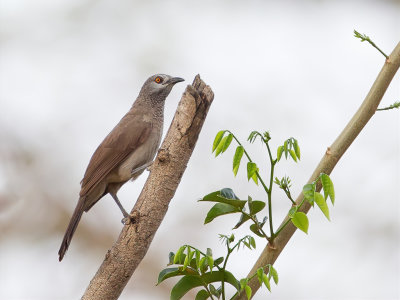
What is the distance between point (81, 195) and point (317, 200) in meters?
3.38

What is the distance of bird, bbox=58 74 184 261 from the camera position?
5.23 meters

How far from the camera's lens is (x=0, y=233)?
7500mm

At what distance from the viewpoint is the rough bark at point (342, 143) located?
2.34 metres

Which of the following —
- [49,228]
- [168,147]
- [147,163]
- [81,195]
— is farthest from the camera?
[49,228]

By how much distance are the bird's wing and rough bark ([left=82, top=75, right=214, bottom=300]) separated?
1921 mm

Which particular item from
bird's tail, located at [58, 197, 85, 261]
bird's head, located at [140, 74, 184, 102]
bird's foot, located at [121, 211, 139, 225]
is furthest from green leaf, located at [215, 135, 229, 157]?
bird's head, located at [140, 74, 184, 102]

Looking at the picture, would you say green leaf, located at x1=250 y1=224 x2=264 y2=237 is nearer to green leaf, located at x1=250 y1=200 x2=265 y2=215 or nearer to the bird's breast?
green leaf, located at x1=250 y1=200 x2=265 y2=215

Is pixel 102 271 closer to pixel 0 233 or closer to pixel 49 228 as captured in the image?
pixel 49 228

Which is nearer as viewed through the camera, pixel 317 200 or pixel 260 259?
pixel 317 200

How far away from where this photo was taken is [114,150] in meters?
5.45

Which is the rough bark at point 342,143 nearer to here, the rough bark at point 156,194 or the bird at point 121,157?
the rough bark at point 156,194

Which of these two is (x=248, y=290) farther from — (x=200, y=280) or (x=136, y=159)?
(x=136, y=159)

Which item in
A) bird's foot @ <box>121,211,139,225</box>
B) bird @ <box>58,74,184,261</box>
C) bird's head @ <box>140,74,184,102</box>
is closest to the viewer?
bird's foot @ <box>121,211,139,225</box>

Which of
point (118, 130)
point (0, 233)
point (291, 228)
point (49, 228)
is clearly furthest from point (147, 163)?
point (291, 228)
